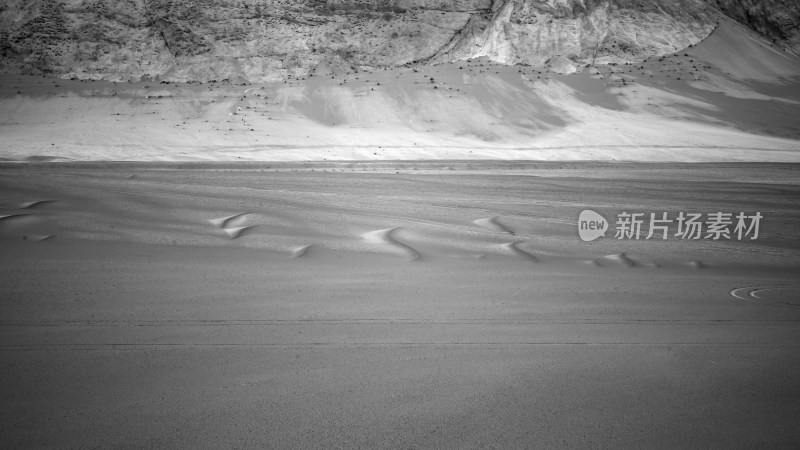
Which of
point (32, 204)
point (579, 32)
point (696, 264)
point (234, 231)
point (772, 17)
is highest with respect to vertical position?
point (772, 17)

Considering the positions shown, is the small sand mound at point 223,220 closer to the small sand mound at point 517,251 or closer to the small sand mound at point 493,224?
the small sand mound at point 493,224

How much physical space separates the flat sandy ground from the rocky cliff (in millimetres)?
8815

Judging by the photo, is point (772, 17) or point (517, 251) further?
point (772, 17)

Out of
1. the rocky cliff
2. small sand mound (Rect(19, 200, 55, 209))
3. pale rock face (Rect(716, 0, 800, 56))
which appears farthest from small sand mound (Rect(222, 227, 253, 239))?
pale rock face (Rect(716, 0, 800, 56))

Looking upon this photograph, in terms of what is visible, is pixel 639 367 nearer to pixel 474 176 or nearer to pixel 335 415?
pixel 335 415

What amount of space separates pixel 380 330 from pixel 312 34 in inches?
487

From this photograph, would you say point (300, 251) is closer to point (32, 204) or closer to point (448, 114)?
point (32, 204)

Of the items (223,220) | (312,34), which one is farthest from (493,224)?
(312,34)

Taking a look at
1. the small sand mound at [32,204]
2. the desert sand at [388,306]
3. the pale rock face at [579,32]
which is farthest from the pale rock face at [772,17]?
the small sand mound at [32,204]

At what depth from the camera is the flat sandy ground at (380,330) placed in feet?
5.85

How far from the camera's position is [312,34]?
44.8 feet

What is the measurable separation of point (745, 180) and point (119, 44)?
1255 centimetres

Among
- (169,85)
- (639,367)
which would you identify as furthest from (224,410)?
(169,85)

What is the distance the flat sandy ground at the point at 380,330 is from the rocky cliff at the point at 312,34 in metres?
8.82
